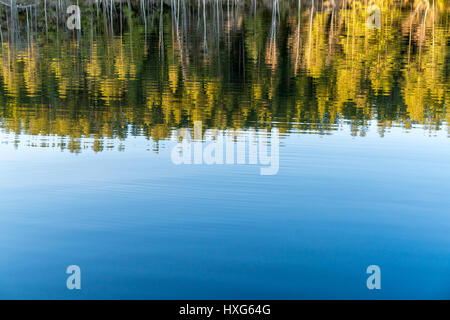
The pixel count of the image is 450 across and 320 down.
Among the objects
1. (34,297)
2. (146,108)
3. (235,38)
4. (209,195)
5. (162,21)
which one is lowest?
(34,297)

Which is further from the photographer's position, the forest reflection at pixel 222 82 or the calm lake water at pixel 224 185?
the forest reflection at pixel 222 82

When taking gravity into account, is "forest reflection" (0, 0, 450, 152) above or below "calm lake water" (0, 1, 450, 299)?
above

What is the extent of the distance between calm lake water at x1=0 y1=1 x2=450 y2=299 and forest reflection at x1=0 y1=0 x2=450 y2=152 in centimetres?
18

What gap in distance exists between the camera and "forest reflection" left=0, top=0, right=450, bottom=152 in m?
24.9

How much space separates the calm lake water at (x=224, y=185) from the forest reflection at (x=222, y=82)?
0.18 m

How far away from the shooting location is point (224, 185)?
16484mm

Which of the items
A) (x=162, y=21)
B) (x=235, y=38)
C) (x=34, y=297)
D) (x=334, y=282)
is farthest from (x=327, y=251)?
(x=162, y=21)

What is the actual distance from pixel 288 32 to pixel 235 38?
8503 millimetres

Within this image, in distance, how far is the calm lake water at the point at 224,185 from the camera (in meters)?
11.6

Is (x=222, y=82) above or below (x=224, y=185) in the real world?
above

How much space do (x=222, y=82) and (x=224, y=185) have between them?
66.3 ft

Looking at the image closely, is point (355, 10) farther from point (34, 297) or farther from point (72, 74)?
point (34, 297)

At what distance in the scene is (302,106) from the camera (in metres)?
29.6

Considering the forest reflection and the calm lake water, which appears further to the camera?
the forest reflection
